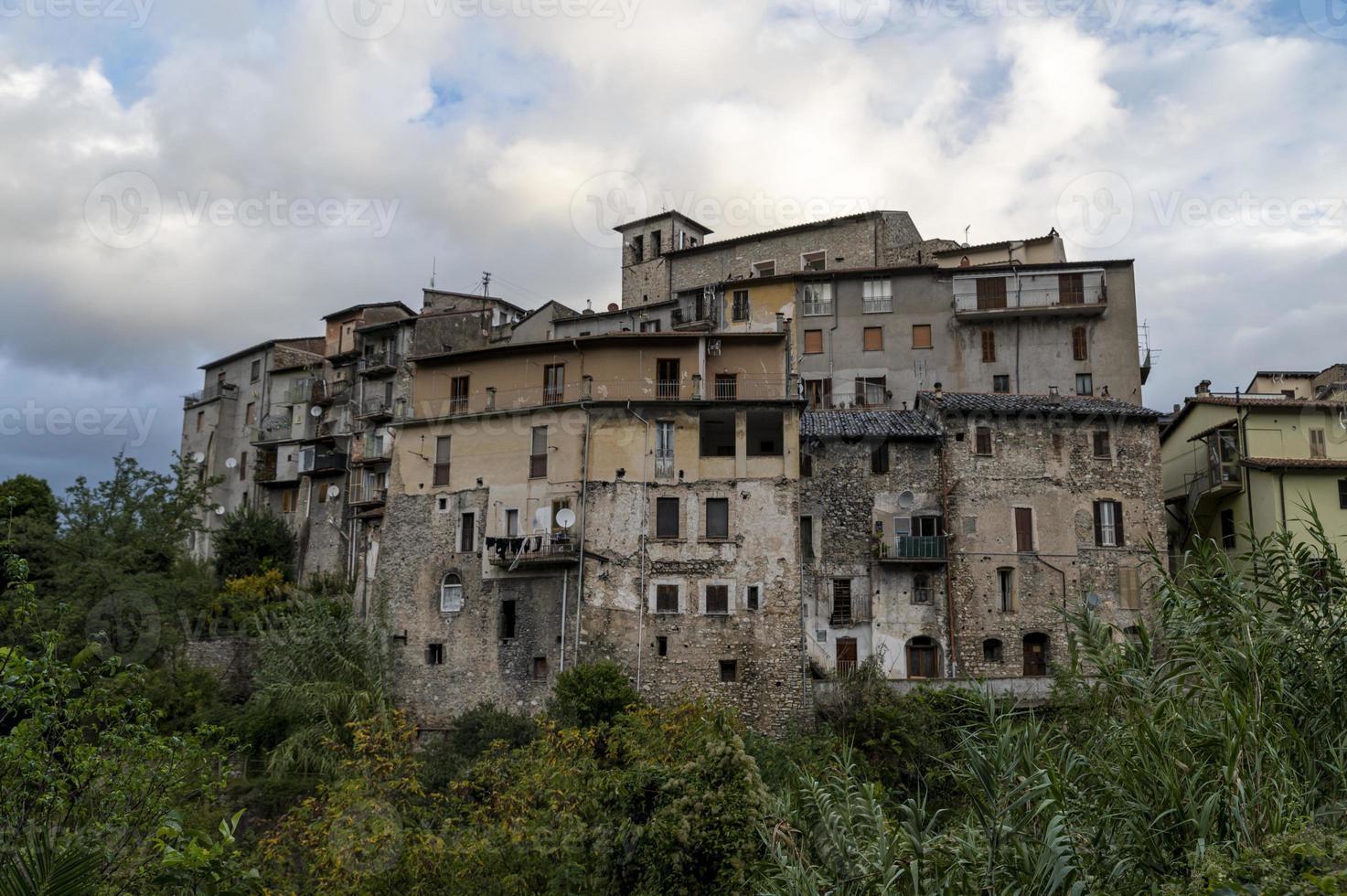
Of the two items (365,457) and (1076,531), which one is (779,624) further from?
(365,457)

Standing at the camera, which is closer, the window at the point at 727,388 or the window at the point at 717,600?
the window at the point at 717,600

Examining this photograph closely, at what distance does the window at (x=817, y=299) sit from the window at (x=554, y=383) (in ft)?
42.1

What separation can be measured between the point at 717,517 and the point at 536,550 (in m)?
5.88

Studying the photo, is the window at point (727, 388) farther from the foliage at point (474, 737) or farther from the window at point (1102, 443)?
the window at point (1102, 443)

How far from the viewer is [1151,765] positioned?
10062 mm

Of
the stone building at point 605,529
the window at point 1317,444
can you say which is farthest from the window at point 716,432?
the window at point 1317,444

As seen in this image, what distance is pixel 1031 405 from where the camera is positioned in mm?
38688

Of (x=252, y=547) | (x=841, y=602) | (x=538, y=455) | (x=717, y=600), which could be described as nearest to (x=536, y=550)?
(x=538, y=455)

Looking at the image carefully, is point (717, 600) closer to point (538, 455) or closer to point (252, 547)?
point (538, 455)

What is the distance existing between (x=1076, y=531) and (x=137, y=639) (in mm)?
33286

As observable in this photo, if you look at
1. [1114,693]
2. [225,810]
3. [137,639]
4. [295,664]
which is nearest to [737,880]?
[1114,693]

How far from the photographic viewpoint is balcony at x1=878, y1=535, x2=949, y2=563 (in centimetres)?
3688

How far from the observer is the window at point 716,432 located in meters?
35.8

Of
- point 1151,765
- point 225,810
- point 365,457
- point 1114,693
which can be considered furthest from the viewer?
point 365,457
